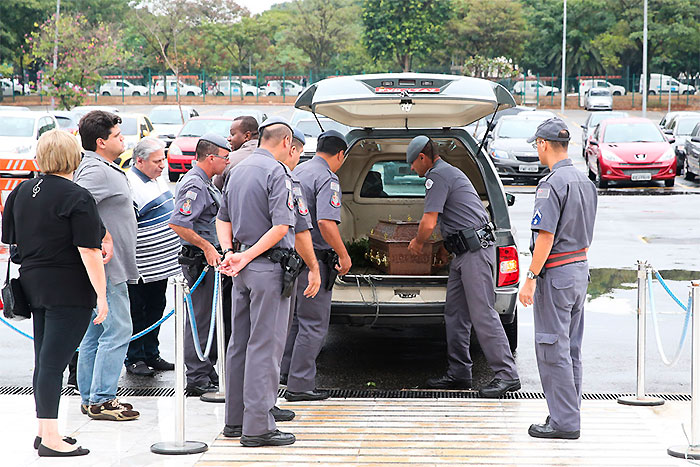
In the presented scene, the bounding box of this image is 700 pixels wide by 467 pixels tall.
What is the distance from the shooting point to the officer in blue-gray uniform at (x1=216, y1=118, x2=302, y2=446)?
17.7 ft

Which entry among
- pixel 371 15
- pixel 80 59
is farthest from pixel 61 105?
pixel 371 15

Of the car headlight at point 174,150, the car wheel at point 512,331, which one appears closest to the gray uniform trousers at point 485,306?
the car wheel at point 512,331

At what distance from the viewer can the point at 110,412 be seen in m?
6.00

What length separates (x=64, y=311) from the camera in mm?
5234

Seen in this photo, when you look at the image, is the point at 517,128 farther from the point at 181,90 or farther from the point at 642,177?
the point at 181,90

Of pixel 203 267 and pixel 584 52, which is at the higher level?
pixel 584 52

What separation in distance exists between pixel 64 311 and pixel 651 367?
4.79 metres

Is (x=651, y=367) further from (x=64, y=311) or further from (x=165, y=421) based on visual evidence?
(x=64, y=311)

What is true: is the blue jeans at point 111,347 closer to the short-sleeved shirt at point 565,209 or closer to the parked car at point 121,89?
the short-sleeved shirt at point 565,209

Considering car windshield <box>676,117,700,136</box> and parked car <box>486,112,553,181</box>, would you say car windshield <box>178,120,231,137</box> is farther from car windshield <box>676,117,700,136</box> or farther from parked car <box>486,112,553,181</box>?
car windshield <box>676,117,700,136</box>

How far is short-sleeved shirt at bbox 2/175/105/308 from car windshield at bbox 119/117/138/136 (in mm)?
21008

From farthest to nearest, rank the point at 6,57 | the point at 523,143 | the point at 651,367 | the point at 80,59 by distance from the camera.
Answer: the point at 6,57 → the point at 80,59 → the point at 523,143 → the point at 651,367

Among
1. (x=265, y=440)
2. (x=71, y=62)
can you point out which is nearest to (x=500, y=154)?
(x=265, y=440)

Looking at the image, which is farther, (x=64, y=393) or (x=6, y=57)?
(x=6, y=57)
